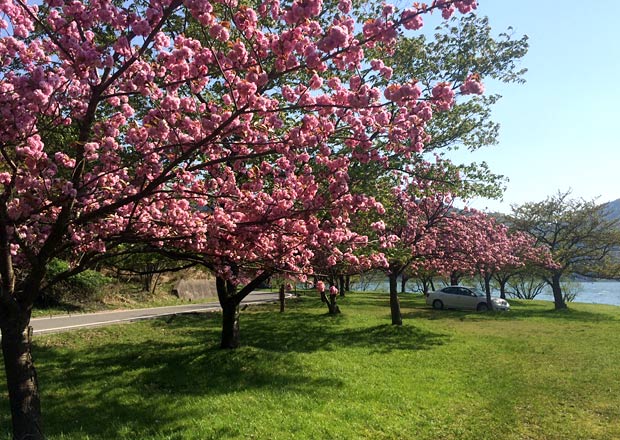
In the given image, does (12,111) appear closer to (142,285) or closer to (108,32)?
(108,32)

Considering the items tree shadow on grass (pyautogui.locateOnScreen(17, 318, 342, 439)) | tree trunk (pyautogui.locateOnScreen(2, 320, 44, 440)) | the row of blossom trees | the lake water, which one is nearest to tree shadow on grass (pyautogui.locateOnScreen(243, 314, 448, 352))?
tree shadow on grass (pyautogui.locateOnScreen(17, 318, 342, 439))

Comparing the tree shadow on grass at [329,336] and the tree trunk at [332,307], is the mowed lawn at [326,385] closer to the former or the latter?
the tree shadow on grass at [329,336]

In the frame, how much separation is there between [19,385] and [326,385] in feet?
18.3

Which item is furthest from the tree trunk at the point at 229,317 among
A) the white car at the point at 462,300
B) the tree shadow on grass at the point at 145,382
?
the white car at the point at 462,300

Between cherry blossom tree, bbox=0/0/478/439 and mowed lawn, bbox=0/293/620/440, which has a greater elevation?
cherry blossom tree, bbox=0/0/478/439

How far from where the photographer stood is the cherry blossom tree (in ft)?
12.4

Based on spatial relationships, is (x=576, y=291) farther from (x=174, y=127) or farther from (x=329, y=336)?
(x=174, y=127)

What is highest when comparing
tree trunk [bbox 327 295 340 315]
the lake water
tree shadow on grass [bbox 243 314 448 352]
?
tree trunk [bbox 327 295 340 315]

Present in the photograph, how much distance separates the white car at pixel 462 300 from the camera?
27453 mm

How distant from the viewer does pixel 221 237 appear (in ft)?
20.5

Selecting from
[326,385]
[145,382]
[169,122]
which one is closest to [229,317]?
[145,382]

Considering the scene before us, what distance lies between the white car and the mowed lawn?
36.3 ft

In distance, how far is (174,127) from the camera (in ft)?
14.3

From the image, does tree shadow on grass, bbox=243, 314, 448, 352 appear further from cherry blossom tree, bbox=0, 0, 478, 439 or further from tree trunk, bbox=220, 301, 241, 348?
cherry blossom tree, bbox=0, 0, 478, 439
